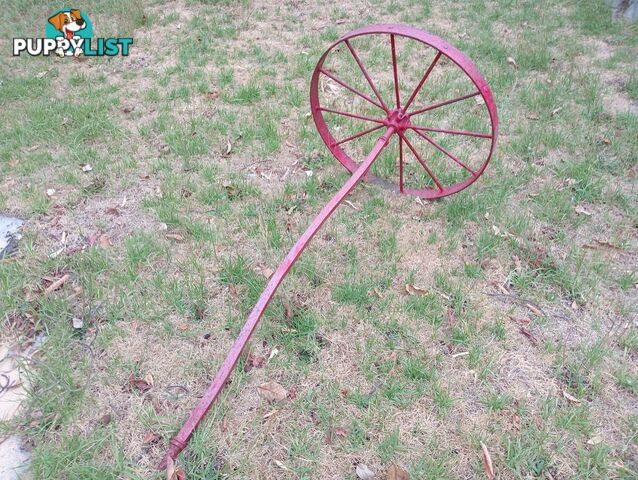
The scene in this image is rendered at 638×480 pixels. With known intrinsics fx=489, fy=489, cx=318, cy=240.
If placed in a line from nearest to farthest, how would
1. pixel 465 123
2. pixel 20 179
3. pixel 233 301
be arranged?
pixel 233 301, pixel 20 179, pixel 465 123

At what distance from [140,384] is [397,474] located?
3.86 feet

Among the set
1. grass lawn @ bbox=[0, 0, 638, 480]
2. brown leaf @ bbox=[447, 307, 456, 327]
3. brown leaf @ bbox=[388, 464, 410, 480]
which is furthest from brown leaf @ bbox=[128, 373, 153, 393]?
brown leaf @ bbox=[447, 307, 456, 327]

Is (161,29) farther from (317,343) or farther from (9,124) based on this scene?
(317,343)

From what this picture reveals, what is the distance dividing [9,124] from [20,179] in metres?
0.76

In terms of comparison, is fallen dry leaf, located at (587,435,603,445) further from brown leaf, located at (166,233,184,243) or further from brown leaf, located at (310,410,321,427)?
brown leaf, located at (166,233,184,243)

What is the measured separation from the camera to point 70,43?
4.98 metres

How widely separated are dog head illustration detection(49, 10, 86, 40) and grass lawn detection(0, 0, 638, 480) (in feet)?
3.23

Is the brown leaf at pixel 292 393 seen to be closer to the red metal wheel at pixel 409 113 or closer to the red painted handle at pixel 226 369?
the red painted handle at pixel 226 369

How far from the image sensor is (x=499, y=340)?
235 cm

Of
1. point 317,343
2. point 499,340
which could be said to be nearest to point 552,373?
point 499,340

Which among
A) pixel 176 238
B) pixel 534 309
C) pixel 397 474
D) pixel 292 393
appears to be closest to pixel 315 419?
pixel 292 393

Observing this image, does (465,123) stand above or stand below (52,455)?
above

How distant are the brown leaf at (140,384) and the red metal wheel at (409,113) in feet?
5.90

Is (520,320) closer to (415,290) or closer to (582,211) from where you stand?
(415,290)
